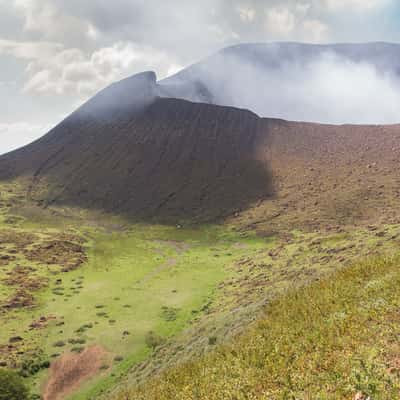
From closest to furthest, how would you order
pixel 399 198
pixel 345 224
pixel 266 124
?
1. pixel 345 224
2. pixel 399 198
3. pixel 266 124

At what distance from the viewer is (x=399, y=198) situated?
95.5 meters

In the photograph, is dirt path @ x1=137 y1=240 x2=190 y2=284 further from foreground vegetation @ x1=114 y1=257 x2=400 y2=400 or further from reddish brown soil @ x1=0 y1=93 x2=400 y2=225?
foreground vegetation @ x1=114 y1=257 x2=400 y2=400

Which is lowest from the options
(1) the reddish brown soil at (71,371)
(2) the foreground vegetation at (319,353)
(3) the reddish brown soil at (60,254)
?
(1) the reddish brown soil at (71,371)

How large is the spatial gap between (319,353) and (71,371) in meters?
33.0

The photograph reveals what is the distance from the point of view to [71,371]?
34719mm

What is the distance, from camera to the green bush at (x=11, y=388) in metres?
24.2

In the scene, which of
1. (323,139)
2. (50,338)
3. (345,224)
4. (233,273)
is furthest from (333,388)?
(323,139)

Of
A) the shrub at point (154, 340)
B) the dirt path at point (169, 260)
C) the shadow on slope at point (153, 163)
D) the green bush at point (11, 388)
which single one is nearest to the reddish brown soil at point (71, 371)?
the shrub at point (154, 340)

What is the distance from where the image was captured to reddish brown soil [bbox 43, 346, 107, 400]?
31734mm

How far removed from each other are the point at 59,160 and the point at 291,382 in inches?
7033

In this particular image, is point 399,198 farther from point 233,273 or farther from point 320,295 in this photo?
point 320,295

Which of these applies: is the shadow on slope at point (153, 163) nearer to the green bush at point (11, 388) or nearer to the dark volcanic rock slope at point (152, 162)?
the dark volcanic rock slope at point (152, 162)

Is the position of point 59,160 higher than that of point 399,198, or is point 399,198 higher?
point 59,160

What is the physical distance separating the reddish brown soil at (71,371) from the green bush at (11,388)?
6.05 metres
